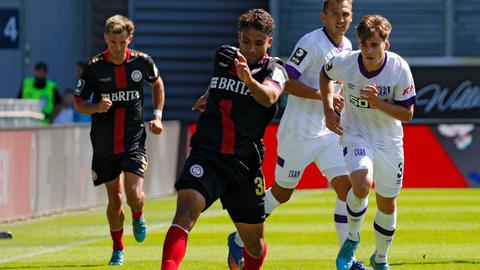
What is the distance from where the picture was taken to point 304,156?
1081cm

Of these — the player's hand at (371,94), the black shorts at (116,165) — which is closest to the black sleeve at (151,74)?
the black shorts at (116,165)

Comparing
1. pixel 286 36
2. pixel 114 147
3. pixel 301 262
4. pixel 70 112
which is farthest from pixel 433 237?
pixel 286 36

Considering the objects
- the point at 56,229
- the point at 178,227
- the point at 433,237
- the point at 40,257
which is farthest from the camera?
the point at 56,229

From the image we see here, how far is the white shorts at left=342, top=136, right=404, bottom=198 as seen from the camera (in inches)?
377

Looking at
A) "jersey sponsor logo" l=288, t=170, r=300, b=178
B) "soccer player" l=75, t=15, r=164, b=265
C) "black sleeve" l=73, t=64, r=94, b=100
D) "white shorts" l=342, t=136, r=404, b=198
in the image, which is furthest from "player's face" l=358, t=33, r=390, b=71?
"black sleeve" l=73, t=64, r=94, b=100

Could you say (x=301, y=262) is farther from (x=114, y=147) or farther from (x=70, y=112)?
(x=70, y=112)

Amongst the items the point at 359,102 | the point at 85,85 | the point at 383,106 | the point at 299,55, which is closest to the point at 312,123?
the point at 299,55

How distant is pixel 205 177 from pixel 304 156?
270cm

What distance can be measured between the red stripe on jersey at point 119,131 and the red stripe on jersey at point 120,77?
0.69ft

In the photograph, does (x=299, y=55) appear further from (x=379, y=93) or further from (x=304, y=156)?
(x=379, y=93)

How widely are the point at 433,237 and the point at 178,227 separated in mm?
6046

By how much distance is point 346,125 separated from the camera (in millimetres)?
9828

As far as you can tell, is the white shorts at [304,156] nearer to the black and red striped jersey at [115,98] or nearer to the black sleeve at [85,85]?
the black and red striped jersey at [115,98]

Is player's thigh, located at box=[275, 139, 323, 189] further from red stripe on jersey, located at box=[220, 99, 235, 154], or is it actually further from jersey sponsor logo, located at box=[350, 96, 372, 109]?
red stripe on jersey, located at box=[220, 99, 235, 154]
